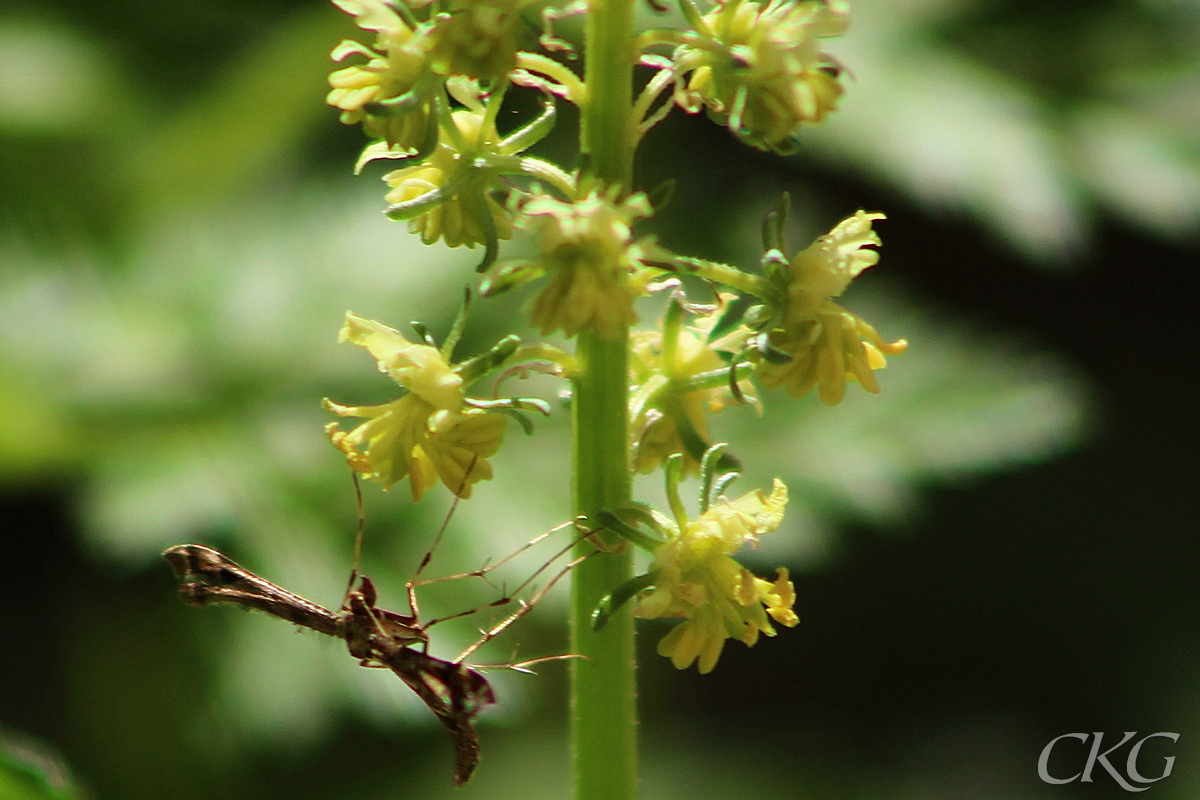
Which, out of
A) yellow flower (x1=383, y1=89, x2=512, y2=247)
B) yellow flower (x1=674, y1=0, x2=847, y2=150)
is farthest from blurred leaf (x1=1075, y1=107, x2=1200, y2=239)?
yellow flower (x1=383, y1=89, x2=512, y2=247)

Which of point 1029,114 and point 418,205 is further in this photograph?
point 1029,114

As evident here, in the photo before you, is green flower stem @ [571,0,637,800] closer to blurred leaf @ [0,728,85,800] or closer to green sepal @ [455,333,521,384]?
green sepal @ [455,333,521,384]

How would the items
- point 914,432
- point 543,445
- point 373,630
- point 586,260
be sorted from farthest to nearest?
point 543,445 < point 914,432 < point 373,630 < point 586,260

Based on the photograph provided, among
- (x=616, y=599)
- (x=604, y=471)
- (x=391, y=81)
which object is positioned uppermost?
(x=391, y=81)

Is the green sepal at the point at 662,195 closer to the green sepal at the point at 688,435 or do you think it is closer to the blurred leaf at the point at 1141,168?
the green sepal at the point at 688,435

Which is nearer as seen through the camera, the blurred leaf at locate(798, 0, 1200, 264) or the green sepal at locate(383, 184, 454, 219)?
the green sepal at locate(383, 184, 454, 219)

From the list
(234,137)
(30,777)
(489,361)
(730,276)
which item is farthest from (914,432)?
(30,777)

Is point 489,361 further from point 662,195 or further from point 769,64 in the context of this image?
point 769,64

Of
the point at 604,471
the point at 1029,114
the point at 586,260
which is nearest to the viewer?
the point at 586,260
